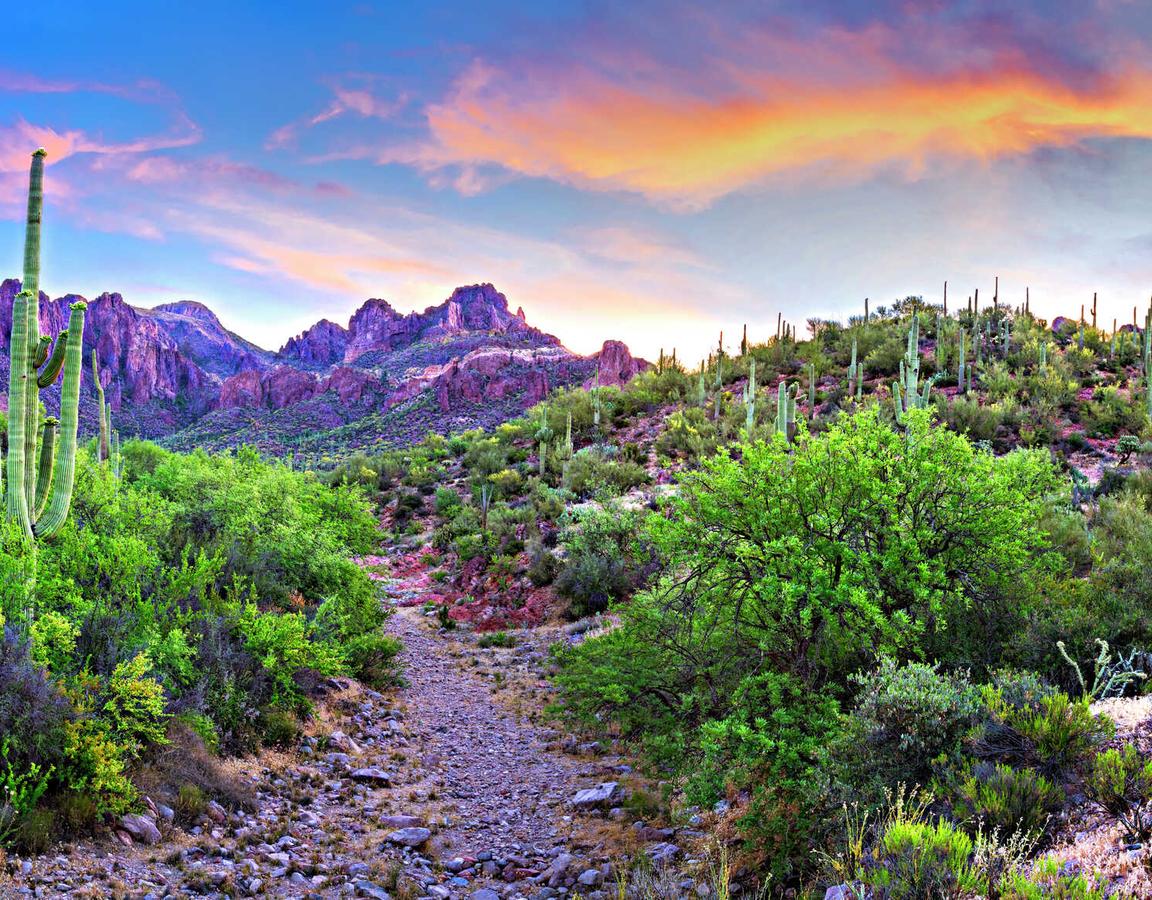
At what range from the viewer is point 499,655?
1658 centimetres

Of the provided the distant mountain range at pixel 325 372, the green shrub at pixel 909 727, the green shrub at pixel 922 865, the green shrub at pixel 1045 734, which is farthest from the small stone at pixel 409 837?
the distant mountain range at pixel 325 372

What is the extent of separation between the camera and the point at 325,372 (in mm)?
119188

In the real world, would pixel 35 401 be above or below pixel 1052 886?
above

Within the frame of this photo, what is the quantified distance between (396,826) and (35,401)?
7.51 metres

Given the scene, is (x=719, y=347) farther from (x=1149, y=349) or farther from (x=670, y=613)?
(x=670, y=613)

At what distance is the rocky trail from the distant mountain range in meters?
52.5

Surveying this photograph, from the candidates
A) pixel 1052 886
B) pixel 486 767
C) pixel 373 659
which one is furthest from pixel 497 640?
pixel 1052 886

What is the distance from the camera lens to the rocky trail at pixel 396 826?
20.5 ft

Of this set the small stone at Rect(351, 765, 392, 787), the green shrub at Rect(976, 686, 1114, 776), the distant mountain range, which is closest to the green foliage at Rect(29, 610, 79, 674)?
the small stone at Rect(351, 765, 392, 787)

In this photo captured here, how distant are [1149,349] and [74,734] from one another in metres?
37.8

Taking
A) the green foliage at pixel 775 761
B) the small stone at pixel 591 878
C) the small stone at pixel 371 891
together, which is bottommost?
the small stone at pixel 591 878

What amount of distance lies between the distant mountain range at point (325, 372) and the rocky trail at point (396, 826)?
172 feet

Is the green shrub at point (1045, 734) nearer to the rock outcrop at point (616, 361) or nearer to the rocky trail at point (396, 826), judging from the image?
the rocky trail at point (396, 826)

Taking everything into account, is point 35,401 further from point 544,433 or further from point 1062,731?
point 544,433
